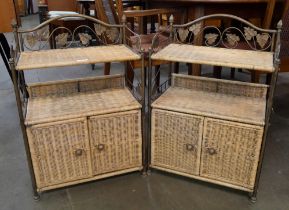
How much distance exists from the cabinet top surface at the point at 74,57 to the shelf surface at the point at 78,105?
20 cm

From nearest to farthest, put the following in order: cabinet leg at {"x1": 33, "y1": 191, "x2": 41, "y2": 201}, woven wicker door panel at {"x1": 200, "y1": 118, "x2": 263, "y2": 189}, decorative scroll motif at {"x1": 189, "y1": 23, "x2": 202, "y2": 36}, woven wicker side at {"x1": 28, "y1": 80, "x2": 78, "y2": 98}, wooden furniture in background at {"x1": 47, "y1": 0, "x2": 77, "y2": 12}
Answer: woven wicker door panel at {"x1": 200, "y1": 118, "x2": 263, "y2": 189}
cabinet leg at {"x1": 33, "y1": 191, "x2": 41, "y2": 201}
woven wicker side at {"x1": 28, "y1": 80, "x2": 78, "y2": 98}
decorative scroll motif at {"x1": 189, "y1": 23, "x2": 202, "y2": 36}
wooden furniture in background at {"x1": 47, "y1": 0, "x2": 77, "y2": 12}

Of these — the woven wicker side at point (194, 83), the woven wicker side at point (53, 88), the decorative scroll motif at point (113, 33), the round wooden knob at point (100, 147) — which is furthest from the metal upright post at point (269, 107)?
the woven wicker side at point (53, 88)

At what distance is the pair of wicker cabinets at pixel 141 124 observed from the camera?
1.26m

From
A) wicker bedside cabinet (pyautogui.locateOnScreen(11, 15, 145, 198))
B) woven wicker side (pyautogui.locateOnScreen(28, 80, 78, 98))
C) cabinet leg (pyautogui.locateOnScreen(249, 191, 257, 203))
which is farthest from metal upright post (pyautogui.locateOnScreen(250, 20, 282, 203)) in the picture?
woven wicker side (pyautogui.locateOnScreen(28, 80, 78, 98))

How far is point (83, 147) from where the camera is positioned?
1333 millimetres

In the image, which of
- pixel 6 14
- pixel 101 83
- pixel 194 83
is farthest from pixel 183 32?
pixel 6 14

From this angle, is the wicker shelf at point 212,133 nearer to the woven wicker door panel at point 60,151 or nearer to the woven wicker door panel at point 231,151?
the woven wicker door panel at point 231,151

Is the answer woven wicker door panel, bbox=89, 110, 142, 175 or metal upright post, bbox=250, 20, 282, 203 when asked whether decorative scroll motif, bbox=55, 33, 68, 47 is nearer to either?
woven wicker door panel, bbox=89, 110, 142, 175

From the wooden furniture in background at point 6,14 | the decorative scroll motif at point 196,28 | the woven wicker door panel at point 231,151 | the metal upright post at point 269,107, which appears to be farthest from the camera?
the wooden furniture in background at point 6,14

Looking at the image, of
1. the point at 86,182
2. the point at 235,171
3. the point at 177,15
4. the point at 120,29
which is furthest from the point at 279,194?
the point at 177,15

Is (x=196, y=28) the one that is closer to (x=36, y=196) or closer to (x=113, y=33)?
(x=113, y=33)

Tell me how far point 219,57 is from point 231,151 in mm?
416

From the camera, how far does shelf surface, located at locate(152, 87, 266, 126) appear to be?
1271 millimetres

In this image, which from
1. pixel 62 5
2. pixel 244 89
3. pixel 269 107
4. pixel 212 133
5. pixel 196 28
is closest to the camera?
pixel 269 107
